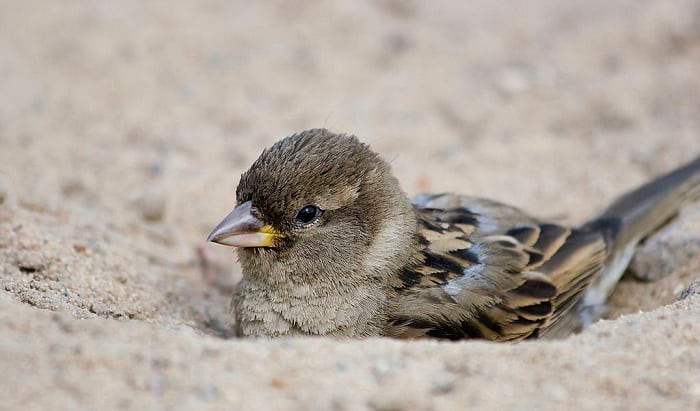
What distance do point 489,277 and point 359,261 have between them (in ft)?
2.34

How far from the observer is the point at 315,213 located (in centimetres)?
411

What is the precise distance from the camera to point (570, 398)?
2760mm

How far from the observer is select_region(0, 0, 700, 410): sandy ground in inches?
111

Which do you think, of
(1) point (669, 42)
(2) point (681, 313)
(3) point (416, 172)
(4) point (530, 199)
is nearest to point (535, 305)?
(2) point (681, 313)

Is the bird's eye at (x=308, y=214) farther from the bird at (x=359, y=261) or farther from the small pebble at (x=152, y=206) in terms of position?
the small pebble at (x=152, y=206)

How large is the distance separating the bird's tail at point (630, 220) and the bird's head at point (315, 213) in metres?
1.40

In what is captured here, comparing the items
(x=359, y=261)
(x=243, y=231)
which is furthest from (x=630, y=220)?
(x=243, y=231)

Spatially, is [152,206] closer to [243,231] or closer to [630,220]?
[243,231]

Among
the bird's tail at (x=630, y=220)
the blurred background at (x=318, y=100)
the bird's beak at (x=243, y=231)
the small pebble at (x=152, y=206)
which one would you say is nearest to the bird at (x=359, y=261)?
the bird's beak at (x=243, y=231)

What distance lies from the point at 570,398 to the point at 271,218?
1.80 meters

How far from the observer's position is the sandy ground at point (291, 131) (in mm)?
2818

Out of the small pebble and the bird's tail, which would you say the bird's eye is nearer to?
the bird's tail

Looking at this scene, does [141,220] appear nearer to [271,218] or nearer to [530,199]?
[271,218]

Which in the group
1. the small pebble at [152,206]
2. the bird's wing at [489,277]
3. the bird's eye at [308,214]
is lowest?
the bird's wing at [489,277]
